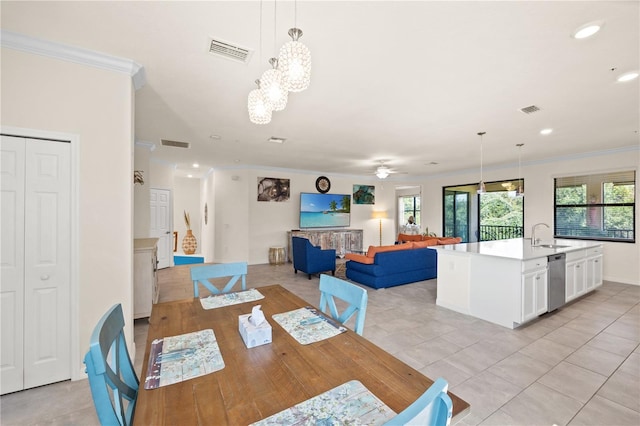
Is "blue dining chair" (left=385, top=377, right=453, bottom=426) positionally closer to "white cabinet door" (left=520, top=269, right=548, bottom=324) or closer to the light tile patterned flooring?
the light tile patterned flooring

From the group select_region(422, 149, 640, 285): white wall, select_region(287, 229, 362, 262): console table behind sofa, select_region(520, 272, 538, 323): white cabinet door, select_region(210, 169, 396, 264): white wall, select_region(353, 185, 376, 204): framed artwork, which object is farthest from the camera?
select_region(353, 185, 376, 204): framed artwork

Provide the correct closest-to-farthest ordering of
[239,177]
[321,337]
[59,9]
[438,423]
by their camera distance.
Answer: [438,423], [321,337], [59,9], [239,177]

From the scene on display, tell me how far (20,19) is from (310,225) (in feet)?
21.4

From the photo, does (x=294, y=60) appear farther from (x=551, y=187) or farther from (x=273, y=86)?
(x=551, y=187)

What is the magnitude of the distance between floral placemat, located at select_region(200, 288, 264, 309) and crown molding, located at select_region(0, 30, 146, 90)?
208cm

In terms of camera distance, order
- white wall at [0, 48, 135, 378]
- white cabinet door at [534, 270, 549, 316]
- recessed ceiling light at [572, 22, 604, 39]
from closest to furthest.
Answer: recessed ceiling light at [572, 22, 604, 39], white wall at [0, 48, 135, 378], white cabinet door at [534, 270, 549, 316]

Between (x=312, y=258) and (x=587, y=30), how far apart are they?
464 centimetres

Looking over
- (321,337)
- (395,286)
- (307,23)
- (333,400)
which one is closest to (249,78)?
(307,23)

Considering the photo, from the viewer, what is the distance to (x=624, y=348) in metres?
2.71

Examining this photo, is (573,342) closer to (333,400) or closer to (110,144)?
(333,400)

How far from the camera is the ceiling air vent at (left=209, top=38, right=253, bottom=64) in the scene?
198 cm

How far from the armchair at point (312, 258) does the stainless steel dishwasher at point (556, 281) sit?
3502mm

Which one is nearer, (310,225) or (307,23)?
(307,23)

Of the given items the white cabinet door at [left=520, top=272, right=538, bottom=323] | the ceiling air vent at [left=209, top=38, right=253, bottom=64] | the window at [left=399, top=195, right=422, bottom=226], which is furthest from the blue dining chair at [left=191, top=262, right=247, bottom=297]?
the window at [left=399, top=195, right=422, bottom=226]
